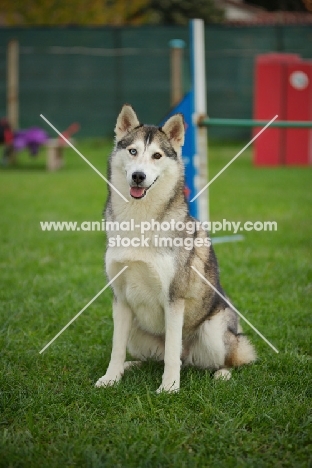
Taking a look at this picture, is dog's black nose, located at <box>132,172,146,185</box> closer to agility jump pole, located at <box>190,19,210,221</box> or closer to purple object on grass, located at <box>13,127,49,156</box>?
agility jump pole, located at <box>190,19,210,221</box>

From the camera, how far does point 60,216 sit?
8.81 metres

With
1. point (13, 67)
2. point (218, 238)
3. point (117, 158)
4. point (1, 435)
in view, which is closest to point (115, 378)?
point (1, 435)

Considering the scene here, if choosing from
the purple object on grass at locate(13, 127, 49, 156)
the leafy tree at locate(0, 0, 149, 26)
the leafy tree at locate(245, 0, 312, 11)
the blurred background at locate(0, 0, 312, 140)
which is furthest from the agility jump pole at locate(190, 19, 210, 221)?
the leafy tree at locate(245, 0, 312, 11)

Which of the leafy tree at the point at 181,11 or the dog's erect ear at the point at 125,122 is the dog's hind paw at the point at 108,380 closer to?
the dog's erect ear at the point at 125,122

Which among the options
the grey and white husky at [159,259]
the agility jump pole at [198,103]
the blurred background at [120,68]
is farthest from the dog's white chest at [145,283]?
the blurred background at [120,68]

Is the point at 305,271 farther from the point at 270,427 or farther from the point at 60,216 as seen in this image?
the point at 60,216

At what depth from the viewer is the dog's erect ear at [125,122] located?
11.9 ft

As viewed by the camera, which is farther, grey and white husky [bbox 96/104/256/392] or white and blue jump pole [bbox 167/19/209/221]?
white and blue jump pole [bbox 167/19/209/221]

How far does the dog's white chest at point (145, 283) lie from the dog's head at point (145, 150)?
1.19 ft

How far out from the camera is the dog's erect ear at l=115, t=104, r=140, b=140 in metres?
3.64

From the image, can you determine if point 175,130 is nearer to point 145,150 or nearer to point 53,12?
point 145,150

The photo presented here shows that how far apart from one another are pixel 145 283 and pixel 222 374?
2.35ft

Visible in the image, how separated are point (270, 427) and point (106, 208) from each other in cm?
150

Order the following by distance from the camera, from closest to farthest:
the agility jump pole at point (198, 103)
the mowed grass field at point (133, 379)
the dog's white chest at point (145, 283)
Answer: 1. the mowed grass field at point (133, 379)
2. the dog's white chest at point (145, 283)
3. the agility jump pole at point (198, 103)
